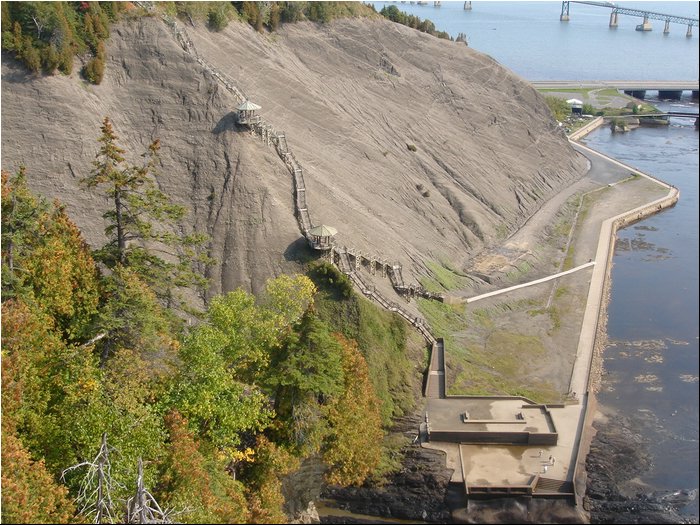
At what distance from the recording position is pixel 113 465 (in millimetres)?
28250

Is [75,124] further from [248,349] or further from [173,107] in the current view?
Result: [248,349]

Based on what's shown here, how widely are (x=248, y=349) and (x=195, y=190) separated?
20.4 m

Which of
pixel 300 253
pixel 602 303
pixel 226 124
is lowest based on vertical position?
pixel 602 303

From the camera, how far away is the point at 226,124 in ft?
186

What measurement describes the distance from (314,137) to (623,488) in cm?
4062

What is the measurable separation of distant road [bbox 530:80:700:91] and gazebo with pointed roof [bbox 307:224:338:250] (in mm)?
115288

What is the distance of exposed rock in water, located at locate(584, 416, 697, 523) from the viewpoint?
126ft

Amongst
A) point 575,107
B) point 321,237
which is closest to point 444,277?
point 321,237

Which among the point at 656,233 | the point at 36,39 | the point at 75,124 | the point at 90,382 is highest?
the point at 36,39

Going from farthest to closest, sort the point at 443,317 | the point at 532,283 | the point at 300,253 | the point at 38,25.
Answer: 1. the point at 532,283
2. the point at 38,25
3. the point at 443,317
4. the point at 300,253

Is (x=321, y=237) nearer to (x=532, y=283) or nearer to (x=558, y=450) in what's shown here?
(x=558, y=450)

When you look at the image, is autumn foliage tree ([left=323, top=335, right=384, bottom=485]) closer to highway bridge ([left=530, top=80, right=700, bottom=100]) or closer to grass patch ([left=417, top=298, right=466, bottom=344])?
grass patch ([left=417, top=298, right=466, bottom=344])

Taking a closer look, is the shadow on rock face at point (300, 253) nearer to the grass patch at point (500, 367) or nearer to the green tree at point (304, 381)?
the green tree at point (304, 381)

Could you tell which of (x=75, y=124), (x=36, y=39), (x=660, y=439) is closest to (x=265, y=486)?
(x=660, y=439)
